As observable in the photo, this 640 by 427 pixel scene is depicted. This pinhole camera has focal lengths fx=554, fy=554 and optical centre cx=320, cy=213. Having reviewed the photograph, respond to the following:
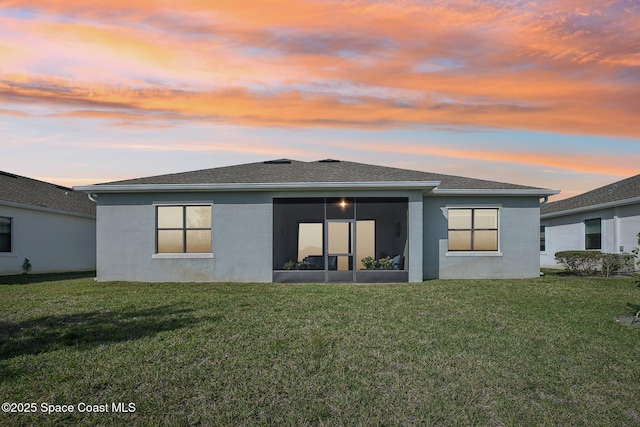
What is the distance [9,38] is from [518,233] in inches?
633

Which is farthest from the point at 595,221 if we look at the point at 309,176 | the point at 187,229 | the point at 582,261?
the point at 187,229

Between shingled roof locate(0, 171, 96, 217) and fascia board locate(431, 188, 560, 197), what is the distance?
16.8m

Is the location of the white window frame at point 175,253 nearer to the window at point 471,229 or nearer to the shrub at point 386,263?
the shrub at point 386,263

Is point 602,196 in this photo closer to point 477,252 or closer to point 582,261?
point 582,261

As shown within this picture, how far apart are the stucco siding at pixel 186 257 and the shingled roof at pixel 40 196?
21.5 ft

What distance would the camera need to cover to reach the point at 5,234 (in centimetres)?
2241

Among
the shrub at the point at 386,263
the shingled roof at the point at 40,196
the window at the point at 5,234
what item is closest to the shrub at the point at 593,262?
the shrub at the point at 386,263

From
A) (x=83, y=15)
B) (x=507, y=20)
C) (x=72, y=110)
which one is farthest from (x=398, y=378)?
(x=72, y=110)

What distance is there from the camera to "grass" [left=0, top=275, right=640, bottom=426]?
5.95 meters

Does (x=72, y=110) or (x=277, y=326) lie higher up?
(x=72, y=110)

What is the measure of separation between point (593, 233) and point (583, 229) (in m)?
0.79

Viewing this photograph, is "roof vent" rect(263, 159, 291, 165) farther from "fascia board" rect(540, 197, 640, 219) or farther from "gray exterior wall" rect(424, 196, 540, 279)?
"fascia board" rect(540, 197, 640, 219)

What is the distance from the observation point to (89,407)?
5996 mm

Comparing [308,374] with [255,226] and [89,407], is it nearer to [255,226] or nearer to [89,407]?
[89,407]
